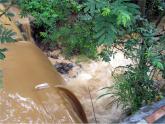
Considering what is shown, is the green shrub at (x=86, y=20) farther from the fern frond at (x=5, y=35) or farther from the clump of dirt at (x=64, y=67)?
the clump of dirt at (x=64, y=67)

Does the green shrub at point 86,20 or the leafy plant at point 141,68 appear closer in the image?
the green shrub at point 86,20

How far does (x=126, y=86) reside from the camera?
11.5ft

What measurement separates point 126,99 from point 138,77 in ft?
1.37

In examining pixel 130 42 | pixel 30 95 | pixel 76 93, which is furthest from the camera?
pixel 76 93

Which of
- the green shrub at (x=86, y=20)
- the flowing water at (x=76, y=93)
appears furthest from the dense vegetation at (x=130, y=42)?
the flowing water at (x=76, y=93)

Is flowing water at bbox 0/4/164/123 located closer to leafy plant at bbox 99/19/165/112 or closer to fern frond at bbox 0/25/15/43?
leafy plant at bbox 99/19/165/112

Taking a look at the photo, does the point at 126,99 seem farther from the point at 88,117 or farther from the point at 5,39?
the point at 5,39

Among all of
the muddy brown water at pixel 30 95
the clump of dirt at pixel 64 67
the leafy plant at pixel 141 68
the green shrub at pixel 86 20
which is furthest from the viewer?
the clump of dirt at pixel 64 67

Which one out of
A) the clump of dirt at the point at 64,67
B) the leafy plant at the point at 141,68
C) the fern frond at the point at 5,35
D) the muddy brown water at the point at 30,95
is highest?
the fern frond at the point at 5,35

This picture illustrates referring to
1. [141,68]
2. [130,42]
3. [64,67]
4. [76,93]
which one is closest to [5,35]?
[130,42]

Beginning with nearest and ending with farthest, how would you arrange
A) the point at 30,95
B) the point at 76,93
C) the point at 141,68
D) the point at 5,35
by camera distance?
the point at 5,35 < the point at 141,68 < the point at 30,95 < the point at 76,93

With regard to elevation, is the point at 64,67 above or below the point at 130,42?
below

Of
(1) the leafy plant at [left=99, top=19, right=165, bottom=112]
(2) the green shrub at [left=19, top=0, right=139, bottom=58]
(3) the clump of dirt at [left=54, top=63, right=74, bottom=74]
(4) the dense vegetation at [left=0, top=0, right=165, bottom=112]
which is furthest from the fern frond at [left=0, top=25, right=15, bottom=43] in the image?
(3) the clump of dirt at [left=54, top=63, right=74, bottom=74]

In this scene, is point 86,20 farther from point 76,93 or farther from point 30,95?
point 76,93
